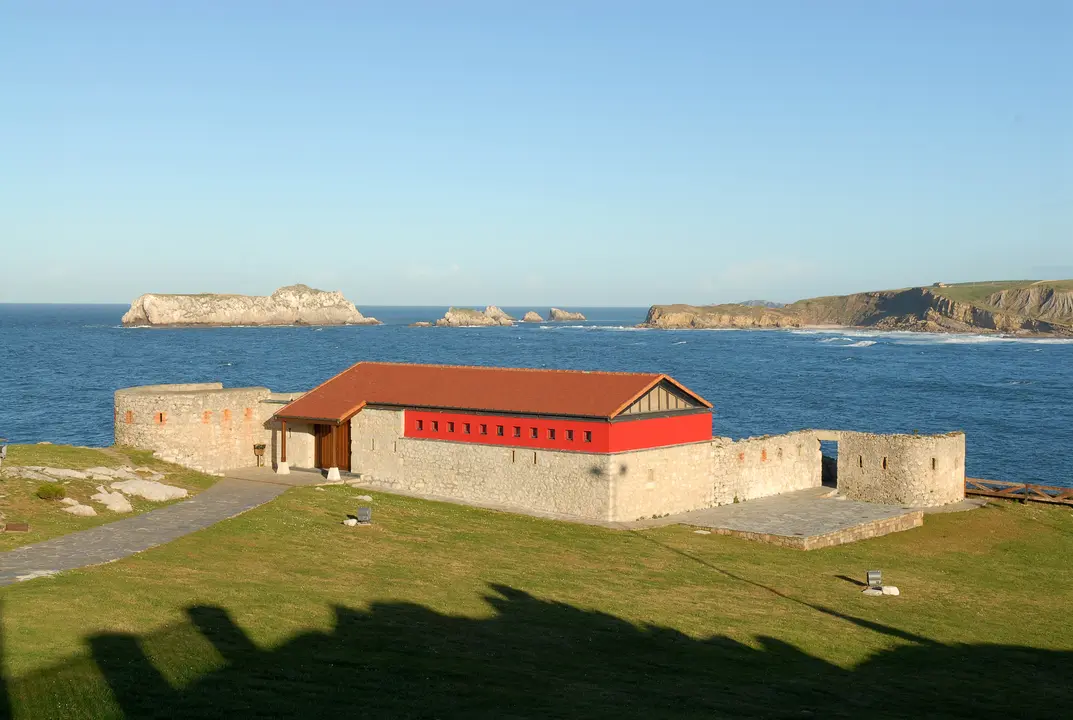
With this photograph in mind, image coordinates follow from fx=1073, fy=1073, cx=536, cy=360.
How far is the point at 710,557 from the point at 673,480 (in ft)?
22.2

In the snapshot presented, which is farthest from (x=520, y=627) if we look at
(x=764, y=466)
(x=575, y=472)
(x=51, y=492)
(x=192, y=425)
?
(x=764, y=466)

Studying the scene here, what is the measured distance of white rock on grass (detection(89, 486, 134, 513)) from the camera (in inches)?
1385

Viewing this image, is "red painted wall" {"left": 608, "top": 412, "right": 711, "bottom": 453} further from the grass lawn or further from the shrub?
the shrub

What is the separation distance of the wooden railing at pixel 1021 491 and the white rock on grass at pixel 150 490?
35.3 metres

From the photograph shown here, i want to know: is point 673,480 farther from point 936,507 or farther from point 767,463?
point 936,507

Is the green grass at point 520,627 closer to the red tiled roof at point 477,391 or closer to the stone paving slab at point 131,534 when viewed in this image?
the stone paving slab at point 131,534

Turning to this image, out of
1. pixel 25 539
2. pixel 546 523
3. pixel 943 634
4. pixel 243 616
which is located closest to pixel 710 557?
pixel 546 523

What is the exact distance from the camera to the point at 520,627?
2538 centimetres

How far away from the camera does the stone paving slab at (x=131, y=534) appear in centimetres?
2702

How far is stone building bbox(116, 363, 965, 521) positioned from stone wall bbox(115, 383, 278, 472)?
5cm

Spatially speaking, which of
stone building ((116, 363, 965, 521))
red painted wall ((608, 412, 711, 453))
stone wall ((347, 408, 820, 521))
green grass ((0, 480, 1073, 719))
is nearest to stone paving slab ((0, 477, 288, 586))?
green grass ((0, 480, 1073, 719))

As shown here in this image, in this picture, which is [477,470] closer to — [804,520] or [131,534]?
[804,520]

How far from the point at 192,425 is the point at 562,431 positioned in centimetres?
1585

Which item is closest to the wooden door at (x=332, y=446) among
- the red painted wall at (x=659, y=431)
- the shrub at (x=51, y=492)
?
the red painted wall at (x=659, y=431)
